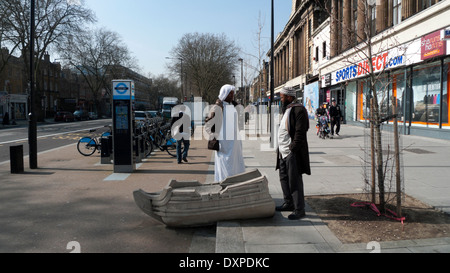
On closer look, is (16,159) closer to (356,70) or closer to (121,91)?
(121,91)

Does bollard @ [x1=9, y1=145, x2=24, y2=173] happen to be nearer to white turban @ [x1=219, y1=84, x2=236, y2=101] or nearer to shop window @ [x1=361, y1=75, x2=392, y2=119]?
white turban @ [x1=219, y1=84, x2=236, y2=101]

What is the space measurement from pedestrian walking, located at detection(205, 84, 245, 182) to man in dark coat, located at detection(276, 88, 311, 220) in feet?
2.42

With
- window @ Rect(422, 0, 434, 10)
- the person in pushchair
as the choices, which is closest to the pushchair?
the person in pushchair

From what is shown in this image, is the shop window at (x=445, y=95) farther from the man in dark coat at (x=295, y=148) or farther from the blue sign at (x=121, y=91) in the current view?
the blue sign at (x=121, y=91)

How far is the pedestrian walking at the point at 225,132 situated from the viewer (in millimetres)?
5359

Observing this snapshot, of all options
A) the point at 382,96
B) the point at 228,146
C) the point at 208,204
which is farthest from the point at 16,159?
the point at 382,96

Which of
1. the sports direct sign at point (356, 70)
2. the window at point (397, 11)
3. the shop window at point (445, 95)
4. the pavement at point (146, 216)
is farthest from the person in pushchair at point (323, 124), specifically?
the pavement at point (146, 216)

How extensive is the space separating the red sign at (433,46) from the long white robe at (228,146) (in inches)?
477

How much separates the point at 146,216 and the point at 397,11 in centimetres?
1916

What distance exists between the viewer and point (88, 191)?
7055 millimetres

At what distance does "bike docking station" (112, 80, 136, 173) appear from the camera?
30.0 feet

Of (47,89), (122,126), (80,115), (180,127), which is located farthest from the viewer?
(47,89)

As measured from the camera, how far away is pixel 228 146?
5.43 metres

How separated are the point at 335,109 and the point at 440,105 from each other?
4609 mm
